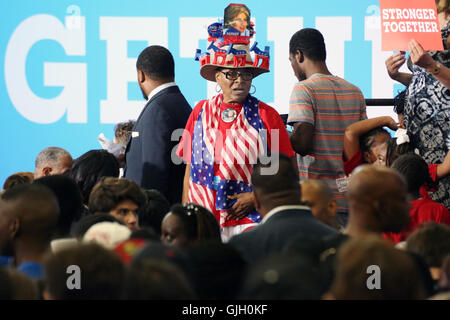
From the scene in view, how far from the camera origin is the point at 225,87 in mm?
3820

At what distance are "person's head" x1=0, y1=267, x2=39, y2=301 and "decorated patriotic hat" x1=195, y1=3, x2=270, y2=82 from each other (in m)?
2.38

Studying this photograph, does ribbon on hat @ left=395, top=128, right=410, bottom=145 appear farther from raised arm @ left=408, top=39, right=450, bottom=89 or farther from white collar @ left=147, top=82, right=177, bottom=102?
white collar @ left=147, top=82, right=177, bottom=102

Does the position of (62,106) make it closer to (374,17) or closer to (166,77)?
(166,77)

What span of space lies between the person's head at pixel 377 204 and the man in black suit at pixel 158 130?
5.98 ft

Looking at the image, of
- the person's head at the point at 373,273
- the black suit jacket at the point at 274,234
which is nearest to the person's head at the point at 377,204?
the black suit jacket at the point at 274,234

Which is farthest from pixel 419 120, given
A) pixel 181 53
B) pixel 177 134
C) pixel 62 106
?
pixel 62 106

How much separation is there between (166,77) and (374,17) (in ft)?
7.36

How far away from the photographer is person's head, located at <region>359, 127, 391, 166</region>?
399cm

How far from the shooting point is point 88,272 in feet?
5.29

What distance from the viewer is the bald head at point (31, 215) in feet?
8.02

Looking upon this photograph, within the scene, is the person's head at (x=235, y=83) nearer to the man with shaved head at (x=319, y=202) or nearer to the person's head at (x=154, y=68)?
the person's head at (x=154, y=68)

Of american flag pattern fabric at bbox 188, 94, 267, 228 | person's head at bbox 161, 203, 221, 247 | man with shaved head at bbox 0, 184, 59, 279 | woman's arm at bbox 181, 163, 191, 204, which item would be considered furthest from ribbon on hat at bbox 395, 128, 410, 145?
man with shaved head at bbox 0, 184, 59, 279

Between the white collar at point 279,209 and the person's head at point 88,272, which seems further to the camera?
the white collar at point 279,209
